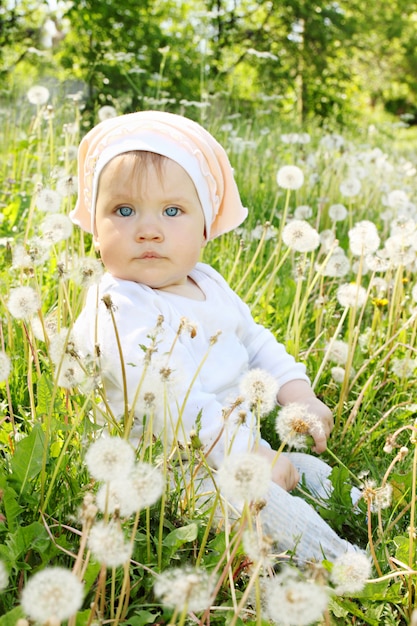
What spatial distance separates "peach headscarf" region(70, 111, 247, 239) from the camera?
1.88 metres

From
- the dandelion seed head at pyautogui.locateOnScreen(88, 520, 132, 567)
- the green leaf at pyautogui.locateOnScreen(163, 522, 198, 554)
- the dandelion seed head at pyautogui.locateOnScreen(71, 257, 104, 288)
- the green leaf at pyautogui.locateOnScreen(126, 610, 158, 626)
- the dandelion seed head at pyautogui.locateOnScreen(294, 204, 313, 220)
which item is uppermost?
the dandelion seed head at pyautogui.locateOnScreen(71, 257, 104, 288)

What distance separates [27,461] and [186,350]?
50 cm

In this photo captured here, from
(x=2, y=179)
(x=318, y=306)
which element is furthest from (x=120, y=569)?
(x=2, y=179)

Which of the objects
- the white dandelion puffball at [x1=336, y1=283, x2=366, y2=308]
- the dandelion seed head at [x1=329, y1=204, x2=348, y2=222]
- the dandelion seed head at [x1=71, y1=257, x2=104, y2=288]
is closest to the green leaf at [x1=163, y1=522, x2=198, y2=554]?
the dandelion seed head at [x1=71, y1=257, x2=104, y2=288]

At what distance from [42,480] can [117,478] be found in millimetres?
452

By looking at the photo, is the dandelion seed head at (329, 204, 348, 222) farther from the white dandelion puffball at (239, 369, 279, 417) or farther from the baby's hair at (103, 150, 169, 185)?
the white dandelion puffball at (239, 369, 279, 417)

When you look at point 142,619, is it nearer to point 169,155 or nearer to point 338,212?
point 169,155

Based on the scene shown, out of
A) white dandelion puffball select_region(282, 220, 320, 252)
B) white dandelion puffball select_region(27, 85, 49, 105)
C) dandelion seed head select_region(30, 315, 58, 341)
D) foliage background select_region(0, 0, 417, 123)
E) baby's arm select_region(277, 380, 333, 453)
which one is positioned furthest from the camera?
foliage background select_region(0, 0, 417, 123)

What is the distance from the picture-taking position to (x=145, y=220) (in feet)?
5.97

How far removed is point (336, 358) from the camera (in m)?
2.33

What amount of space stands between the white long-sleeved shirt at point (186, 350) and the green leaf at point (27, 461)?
0.67 feet

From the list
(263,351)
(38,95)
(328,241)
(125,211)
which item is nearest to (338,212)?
(328,241)

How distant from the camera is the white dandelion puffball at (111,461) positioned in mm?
1018

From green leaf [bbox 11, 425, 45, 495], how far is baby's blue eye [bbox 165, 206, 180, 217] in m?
0.69
